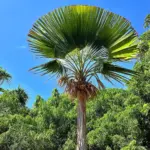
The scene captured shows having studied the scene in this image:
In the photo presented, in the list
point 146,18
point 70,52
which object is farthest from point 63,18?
point 146,18

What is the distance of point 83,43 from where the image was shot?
4934mm

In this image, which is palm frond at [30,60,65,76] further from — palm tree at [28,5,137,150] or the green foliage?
the green foliage

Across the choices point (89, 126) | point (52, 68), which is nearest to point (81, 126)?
point (52, 68)

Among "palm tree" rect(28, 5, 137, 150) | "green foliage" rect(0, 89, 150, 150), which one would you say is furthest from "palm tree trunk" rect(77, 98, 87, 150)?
"green foliage" rect(0, 89, 150, 150)

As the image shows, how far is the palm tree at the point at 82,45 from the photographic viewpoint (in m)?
4.80

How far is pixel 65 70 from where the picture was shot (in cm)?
496

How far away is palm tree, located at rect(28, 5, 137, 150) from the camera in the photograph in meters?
4.80

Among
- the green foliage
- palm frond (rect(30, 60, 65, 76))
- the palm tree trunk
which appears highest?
the green foliage

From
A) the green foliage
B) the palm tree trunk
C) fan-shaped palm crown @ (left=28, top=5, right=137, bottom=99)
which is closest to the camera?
the palm tree trunk

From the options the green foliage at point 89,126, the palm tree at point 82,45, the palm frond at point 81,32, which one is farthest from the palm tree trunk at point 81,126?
the green foliage at point 89,126

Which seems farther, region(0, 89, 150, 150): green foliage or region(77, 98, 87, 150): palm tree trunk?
region(0, 89, 150, 150): green foliage

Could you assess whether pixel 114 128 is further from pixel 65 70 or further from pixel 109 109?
pixel 65 70

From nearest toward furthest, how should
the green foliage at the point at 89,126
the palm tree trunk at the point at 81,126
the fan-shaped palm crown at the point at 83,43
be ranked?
the palm tree trunk at the point at 81,126, the fan-shaped palm crown at the point at 83,43, the green foliage at the point at 89,126

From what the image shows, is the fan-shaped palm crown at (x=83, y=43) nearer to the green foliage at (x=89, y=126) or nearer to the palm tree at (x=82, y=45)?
the palm tree at (x=82, y=45)
